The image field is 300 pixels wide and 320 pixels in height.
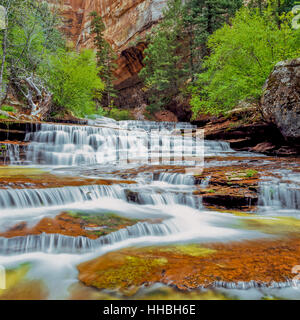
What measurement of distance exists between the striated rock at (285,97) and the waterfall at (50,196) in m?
6.86

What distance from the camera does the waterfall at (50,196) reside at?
158 inches

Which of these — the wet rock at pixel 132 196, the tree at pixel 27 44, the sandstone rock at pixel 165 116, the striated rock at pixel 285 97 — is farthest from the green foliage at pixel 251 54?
the sandstone rock at pixel 165 116

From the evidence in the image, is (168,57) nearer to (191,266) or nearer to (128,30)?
(128,30)

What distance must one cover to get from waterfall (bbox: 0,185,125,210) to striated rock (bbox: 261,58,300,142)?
22.5ft

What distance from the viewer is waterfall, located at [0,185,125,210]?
4.02 meters

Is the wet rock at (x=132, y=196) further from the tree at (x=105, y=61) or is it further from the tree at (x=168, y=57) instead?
the tree at (x=105, y=61)

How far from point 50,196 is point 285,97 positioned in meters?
8.37

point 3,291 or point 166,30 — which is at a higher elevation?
point 166,30

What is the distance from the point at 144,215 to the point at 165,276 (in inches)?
81.5

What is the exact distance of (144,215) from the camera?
424 centimetres

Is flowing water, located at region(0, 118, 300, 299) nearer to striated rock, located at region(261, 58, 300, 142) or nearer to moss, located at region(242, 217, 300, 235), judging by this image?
moss, located at region(242, 217, 300, 235)

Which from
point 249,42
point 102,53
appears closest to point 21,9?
point 249,42

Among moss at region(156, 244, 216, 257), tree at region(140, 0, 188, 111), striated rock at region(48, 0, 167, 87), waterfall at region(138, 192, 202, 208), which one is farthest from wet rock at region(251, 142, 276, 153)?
striated rock at region(48, 0, 167, 87)

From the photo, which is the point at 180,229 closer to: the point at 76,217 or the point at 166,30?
the point at 76,217
